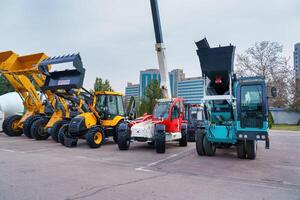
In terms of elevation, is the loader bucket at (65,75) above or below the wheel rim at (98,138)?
above

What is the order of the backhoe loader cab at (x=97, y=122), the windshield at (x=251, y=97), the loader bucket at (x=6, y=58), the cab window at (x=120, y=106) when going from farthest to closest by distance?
the loader bucket at (x=6, y=58)
the cab window at (x=120, y=106)
the backhoe loader cab at (x=97, y=122)
the windshield at (x=251, y=97)

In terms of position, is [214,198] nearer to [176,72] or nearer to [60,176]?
[60,176]

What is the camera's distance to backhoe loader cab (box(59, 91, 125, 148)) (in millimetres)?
A: 12234

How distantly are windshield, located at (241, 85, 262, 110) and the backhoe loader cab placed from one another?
6.46 meters

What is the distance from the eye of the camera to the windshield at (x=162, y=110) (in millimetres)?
12023

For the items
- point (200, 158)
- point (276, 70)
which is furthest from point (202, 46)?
point (276, 70)

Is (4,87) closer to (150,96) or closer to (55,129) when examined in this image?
(150,96)

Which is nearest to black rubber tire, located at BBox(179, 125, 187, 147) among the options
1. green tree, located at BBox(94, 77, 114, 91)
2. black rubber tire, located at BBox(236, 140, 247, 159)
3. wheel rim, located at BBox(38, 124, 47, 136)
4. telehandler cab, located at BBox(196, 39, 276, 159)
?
telehandler cab, located at BBox(196, 39, 276, 159)

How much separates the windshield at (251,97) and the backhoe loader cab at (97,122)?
254 inches

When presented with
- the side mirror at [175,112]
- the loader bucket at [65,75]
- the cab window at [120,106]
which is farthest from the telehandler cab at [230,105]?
the cab window at [120,106]

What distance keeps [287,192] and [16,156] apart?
8.49 metres

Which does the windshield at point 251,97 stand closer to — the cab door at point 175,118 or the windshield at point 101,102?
the cab door at point 175,118

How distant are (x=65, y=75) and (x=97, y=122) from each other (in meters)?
2.79

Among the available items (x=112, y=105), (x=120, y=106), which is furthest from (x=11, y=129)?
(x=120, y=106)
